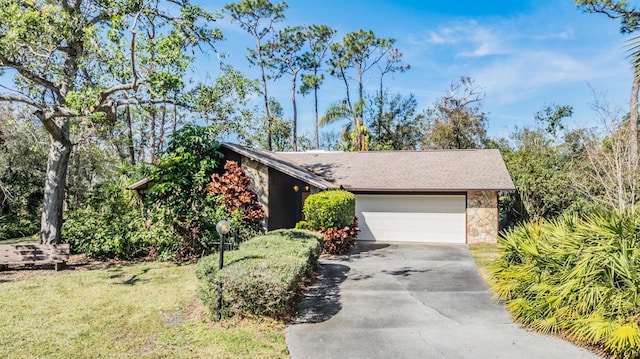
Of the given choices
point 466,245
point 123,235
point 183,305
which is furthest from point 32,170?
point 466,245

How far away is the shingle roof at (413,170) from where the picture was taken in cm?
1561

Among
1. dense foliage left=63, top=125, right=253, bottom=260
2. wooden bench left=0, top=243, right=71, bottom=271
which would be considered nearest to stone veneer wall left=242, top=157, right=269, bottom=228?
dense foliage left=63, top=125, right=253, bottom=260

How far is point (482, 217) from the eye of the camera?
15.4m

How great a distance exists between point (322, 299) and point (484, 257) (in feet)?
22.7

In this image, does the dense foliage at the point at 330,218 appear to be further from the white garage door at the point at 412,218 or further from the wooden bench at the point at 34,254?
the wooden bench at the point at 34,254

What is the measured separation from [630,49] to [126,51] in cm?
1108

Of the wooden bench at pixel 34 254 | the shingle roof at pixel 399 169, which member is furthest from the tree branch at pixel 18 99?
the shingle roof at pixel 399 169

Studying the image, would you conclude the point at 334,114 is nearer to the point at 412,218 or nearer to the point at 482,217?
the point at 412,218

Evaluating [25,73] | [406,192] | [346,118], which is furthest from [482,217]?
[25,73]

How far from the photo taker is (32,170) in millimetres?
19562

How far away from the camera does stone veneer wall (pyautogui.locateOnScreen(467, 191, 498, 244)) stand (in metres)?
15.3

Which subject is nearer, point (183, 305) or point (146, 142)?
point (183, 305)

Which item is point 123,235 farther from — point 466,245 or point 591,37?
point 591,37

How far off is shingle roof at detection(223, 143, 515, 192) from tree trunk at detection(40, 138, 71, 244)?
5217 mm
